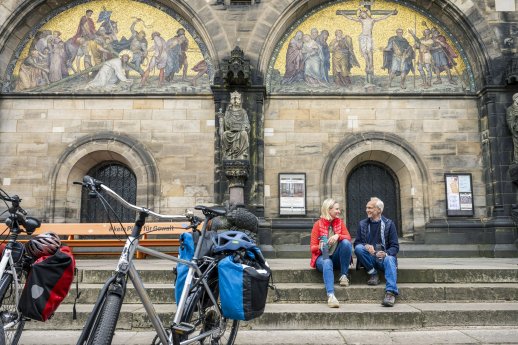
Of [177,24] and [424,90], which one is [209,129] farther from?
[424,90]

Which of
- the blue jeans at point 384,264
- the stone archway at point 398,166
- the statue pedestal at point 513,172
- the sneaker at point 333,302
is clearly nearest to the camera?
the sneaker at point 333,302

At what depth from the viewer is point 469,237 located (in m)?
10.6

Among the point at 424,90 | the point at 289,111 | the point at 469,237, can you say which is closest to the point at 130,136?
the point at 289,111

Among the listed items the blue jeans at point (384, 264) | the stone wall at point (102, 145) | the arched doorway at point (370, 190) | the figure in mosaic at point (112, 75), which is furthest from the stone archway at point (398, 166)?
the figure in mosaic at point (112, 75)

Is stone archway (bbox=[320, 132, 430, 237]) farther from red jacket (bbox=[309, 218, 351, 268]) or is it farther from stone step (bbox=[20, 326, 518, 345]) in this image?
stone step (bbox=[20, 326, 518, 345])

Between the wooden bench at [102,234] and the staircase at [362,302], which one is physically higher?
the wooden bench at [102,234]

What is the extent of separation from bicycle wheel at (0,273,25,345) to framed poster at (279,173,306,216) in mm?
7307

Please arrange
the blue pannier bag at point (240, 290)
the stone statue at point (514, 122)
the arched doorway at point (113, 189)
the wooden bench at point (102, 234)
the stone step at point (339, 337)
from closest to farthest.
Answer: the blue pannier bag at point (240, 290) → the stone step at point (339, 337) → the wooden bench at point (102, 234) → the stone statue at point (514, 122) → the arched doorway at point (113, 189)

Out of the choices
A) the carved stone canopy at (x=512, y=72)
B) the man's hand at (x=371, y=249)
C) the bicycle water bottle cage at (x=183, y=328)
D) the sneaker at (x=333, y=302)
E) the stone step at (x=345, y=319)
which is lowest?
the stone step at (x=345, y=319)

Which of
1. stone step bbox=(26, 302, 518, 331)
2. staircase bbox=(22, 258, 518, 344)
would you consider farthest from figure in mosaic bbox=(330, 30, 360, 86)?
stone step bbox=(26, 302, 518, 331)

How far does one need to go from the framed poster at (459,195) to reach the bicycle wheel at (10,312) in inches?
380

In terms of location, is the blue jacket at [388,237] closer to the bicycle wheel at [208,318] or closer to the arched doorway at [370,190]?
the bicycle wheel at [208,318]

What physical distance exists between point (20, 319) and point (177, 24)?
31.0 feet

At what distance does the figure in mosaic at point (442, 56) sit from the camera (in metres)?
11.5
